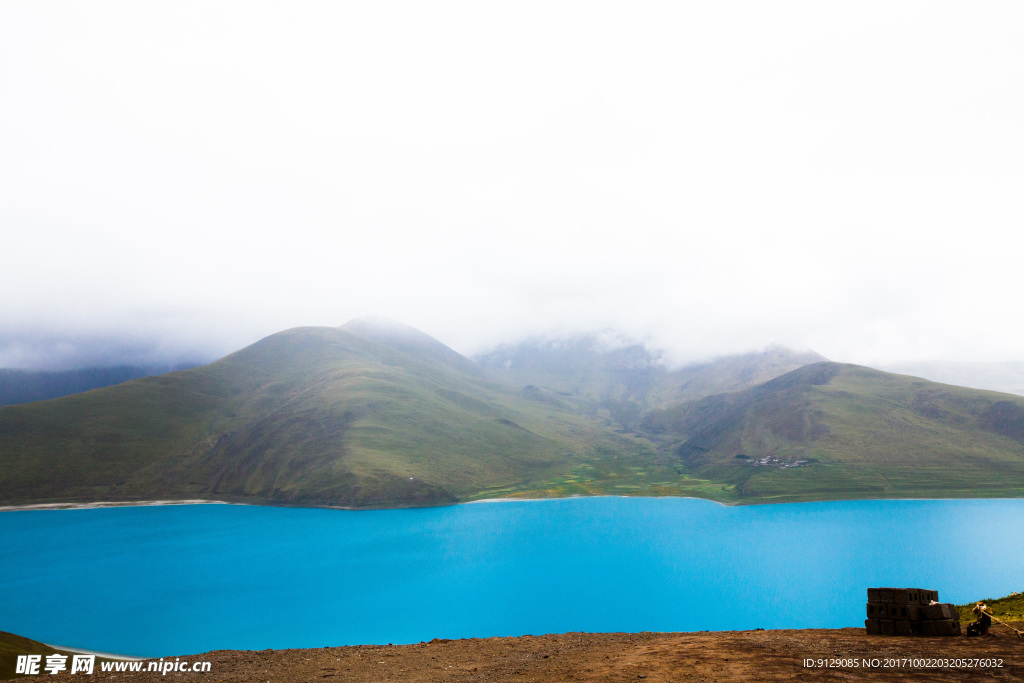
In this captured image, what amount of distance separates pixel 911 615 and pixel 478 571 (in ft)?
220

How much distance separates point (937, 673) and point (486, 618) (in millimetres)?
48603

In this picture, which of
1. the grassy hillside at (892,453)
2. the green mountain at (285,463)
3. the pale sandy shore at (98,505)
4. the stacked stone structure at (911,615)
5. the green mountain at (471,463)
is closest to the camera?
the stacked stone structure at (911,615)

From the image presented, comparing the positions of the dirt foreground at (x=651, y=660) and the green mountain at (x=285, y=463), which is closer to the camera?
the dirt foreground at (x=651, y=660)

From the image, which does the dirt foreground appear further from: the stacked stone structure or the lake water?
the lake water

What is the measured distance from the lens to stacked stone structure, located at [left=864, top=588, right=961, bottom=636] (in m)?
15.4

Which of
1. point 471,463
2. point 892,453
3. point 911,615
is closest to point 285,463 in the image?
point 471,463

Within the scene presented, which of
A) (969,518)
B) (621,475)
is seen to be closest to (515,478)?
(621,475)

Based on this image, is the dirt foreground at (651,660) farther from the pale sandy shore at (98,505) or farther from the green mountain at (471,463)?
the pale sandy shore at (98,505)

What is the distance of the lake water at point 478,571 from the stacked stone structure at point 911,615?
1548 inches

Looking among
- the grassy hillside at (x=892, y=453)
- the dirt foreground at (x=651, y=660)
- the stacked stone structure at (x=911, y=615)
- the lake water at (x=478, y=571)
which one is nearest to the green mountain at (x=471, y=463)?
the grassy hillside at (x=892, y=453)

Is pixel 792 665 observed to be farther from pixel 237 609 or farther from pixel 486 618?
pixel 237 609

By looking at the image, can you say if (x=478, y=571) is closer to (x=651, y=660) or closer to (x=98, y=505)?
(x=651, y=660)

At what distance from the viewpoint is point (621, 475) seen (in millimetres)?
181000

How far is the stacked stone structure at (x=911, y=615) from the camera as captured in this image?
50.4 ft
